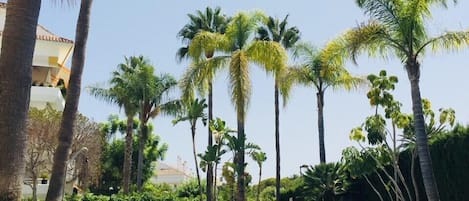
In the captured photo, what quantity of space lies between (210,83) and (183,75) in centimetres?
132

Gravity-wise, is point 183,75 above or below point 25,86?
above

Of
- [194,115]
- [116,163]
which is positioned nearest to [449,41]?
[194,115]

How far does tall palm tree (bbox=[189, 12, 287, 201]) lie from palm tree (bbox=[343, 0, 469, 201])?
206 inches

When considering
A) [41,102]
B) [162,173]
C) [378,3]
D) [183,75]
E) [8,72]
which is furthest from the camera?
[162,173]

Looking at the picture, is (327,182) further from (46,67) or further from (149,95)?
(46,67)

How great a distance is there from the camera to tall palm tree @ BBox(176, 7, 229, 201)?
2370 centimetres

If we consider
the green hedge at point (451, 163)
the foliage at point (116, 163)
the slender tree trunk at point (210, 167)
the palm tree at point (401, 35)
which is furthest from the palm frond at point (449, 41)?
the foliage at point (116, 163)

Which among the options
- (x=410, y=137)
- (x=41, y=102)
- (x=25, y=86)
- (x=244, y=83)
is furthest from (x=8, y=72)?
(x=41, y=102)

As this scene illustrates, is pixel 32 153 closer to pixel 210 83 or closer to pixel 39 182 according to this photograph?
pixel 39 182

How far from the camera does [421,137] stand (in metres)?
14.6

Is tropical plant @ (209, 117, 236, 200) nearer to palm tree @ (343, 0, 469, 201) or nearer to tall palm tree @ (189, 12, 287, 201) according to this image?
tall palm tree @ (189, 12, 287, 201)

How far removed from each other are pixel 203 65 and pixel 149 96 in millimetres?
11598

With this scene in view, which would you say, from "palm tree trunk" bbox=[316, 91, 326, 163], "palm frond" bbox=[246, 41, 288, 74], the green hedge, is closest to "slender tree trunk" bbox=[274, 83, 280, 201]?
"palm tree trunk" bbox=[316, 91, 326, 163]

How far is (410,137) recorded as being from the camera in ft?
67.0
